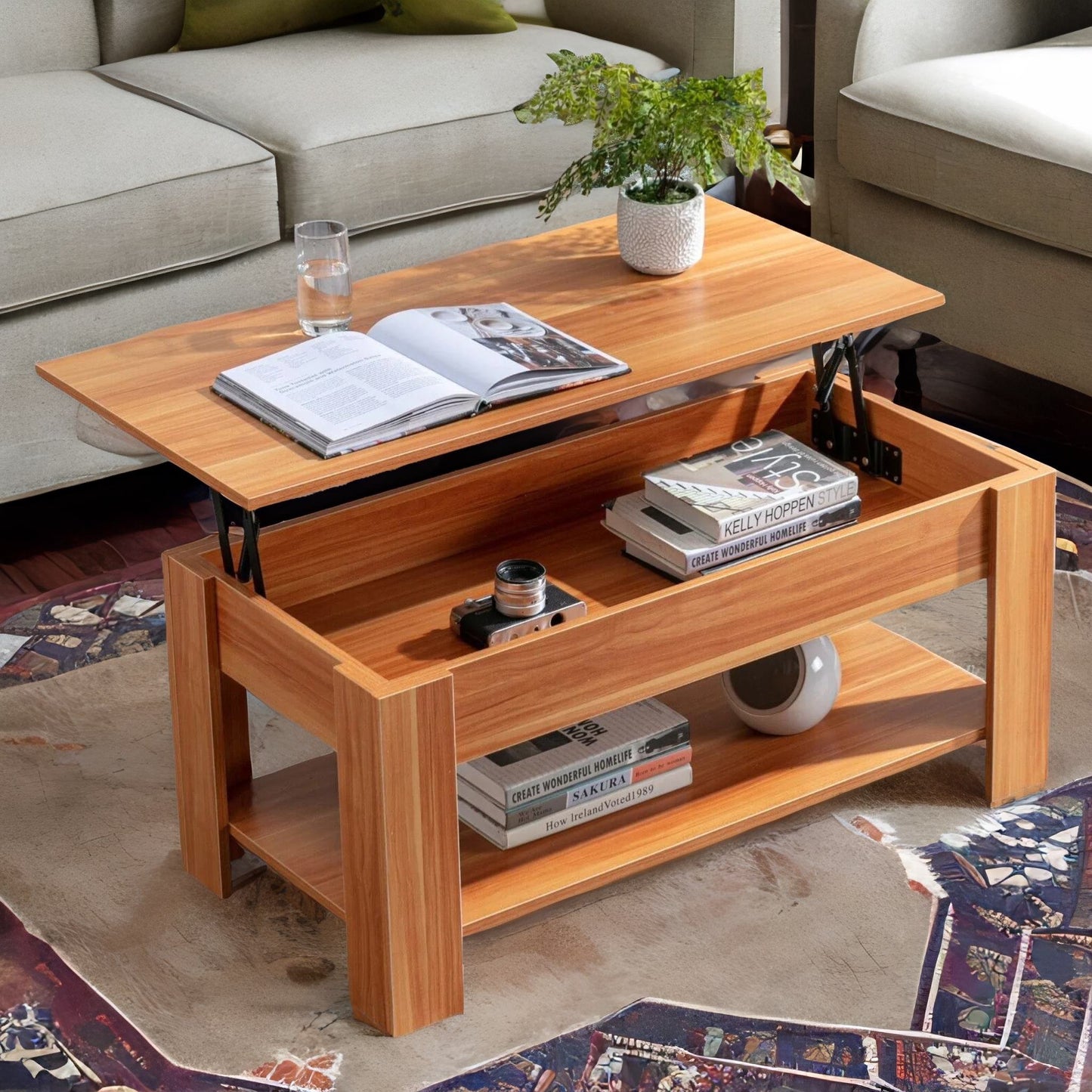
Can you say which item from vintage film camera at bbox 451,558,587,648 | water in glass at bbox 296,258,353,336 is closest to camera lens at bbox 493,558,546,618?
vintage film camera at bbox 451,558,587,648

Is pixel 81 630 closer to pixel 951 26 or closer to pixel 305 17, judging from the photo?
pixel 305 17

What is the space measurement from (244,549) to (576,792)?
0.40 m

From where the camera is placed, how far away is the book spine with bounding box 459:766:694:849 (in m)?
1.65

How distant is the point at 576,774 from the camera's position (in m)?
1.67

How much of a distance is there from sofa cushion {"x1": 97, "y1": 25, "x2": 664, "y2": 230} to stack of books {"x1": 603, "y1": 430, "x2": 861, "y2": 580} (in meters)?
0.94

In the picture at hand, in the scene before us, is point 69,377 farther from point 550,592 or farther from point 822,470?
point 822,470

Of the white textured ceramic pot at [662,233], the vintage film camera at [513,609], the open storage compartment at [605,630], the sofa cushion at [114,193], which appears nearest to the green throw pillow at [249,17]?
the sofa cushion at [114,193]

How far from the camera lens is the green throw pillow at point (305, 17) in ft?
9.33

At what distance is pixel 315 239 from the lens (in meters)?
1.74

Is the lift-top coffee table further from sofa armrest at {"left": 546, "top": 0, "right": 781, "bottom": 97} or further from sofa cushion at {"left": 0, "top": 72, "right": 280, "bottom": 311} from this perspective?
sofa armrest at {"left": 546, "top": 0, "right": 781, "bottom": 97}

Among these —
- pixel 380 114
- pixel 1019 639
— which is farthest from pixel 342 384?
pixel 380 114

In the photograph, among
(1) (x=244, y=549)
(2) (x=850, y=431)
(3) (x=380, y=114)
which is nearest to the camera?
(1) (x=244, y=549)

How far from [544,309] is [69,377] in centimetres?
49

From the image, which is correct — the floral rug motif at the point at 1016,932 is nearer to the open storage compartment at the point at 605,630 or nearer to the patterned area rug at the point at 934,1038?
the patterned area rug at the point at 934,1038
